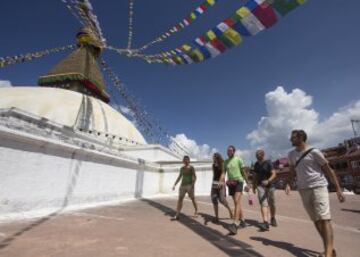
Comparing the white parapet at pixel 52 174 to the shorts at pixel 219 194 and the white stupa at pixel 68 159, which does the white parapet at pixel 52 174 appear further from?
the shorts at pixel 219 194

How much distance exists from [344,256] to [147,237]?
10.1ft

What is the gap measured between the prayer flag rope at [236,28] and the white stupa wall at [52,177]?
4.88 meters

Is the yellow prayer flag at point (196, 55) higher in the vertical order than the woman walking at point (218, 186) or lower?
higher

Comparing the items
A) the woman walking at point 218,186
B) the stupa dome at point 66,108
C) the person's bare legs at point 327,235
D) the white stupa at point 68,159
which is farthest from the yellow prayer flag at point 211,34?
the stupa dome at point 66,108

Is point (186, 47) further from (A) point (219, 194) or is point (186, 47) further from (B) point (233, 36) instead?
(A) point (219, 194)

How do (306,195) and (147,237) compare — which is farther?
(147,237)

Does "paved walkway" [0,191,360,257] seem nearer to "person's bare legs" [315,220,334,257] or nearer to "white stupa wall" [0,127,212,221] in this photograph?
"person's bare legs" [315,220,334,257]

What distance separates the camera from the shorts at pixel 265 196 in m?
5.96

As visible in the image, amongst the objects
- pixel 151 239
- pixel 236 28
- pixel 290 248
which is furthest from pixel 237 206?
pixel 236 28

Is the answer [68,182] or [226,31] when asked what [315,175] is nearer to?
[226,31]

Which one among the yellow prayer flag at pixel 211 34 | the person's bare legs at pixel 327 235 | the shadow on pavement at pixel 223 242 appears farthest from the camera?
the yellow prayer flag at pixel 211 34

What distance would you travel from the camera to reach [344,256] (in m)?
3.80

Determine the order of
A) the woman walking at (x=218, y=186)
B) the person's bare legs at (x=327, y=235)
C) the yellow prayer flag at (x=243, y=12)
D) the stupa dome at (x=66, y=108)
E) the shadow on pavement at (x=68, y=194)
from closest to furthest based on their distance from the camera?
the person's bare legs at (x=327, y=235) → the shadow on pavement at (x=68, y=194) → the woman walking at (x=218, y=186) → the yellow prayer flag at (x=243, y=12) → the stupa dome at (x=66, y=108)

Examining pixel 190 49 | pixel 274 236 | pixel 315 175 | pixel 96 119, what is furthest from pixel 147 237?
pixel 96 119
